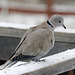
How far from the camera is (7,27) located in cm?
430

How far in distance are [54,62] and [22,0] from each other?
38.5ft

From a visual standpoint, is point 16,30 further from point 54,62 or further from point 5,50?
point 54,62

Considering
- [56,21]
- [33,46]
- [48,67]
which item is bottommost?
[48,67]

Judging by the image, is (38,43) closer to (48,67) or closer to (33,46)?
(33,46)

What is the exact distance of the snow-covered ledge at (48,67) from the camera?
2737 millimetres

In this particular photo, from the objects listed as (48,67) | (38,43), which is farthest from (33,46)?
(48,67)

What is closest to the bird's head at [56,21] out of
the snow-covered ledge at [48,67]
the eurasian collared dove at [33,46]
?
the eurasian collared dove at [33,46]

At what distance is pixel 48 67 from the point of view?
295cm

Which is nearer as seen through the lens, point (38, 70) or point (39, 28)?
point (38, 70)

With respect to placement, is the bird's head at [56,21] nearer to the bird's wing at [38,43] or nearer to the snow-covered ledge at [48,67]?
the bird's wing at [38,43]

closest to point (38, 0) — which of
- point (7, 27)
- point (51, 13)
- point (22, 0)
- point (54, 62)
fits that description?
point (22, 0)

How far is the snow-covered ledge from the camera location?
274cm

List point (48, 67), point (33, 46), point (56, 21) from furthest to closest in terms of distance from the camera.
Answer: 1. point (56, 21)
2. point (33, 46)
3. point (48, 67)

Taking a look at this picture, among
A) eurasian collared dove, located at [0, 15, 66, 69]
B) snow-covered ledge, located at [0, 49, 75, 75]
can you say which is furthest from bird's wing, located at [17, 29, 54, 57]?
snow-covered ledge, located at [0, 49, 75, 75]
